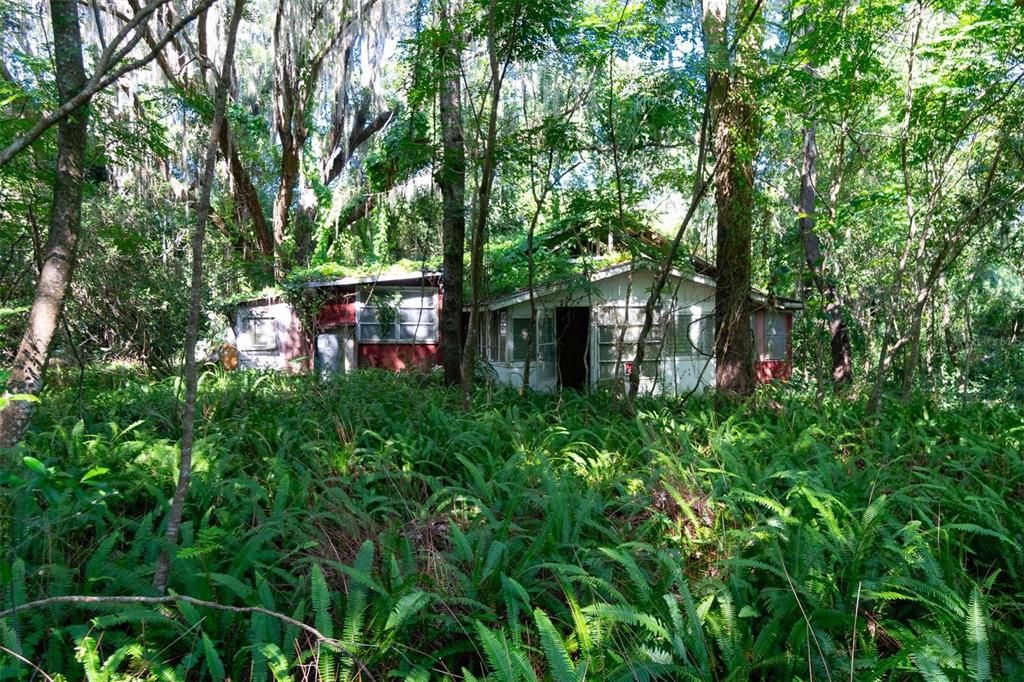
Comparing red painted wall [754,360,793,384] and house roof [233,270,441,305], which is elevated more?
house roof [233,270,441,305]

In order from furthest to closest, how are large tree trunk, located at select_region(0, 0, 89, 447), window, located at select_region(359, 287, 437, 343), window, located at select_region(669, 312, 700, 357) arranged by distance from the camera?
1. window, located at select_region(359, 287, 437, 343)
2. window, located at select_region(669, 312, 700, 357)
3. large tree trunk, located at select_region(0, 0, 89, 447)

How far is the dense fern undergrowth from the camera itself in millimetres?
2451

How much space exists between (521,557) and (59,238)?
396cm

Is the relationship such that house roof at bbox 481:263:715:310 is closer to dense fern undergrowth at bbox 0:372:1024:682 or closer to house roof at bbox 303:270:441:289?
house roof at bbox 303:270:441:289

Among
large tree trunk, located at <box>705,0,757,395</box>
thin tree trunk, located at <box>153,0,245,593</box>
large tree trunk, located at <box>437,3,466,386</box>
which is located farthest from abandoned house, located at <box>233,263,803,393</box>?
thin tree trunk, located at <box>153,0,245,593</box>

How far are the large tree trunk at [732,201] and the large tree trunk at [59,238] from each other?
580 cm

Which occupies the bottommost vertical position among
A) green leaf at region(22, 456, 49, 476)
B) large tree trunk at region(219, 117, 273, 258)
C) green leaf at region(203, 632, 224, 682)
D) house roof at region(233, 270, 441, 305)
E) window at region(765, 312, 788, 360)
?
green leaf at region(203, 632, 224, 682)

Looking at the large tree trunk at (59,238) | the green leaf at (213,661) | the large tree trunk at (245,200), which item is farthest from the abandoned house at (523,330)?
the green leaf at (213,661)

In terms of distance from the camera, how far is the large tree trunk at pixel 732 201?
7.71 metres

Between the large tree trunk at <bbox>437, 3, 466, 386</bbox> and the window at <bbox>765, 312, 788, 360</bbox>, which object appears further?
the window at <bbox>765, 312, 788, 360</bbox>

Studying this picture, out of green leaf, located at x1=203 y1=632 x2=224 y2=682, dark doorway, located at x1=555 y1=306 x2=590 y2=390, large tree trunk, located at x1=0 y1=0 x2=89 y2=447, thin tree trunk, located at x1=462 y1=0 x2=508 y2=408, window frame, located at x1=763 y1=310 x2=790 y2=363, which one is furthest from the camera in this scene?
window frame, located at x1=763 y1=310 x2=790 y2=363

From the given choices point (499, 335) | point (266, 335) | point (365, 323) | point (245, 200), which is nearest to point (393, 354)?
point (365, 323)

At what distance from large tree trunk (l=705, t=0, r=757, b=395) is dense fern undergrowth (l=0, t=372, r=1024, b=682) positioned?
346cm

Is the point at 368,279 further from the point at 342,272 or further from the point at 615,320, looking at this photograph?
the point at 615,320
